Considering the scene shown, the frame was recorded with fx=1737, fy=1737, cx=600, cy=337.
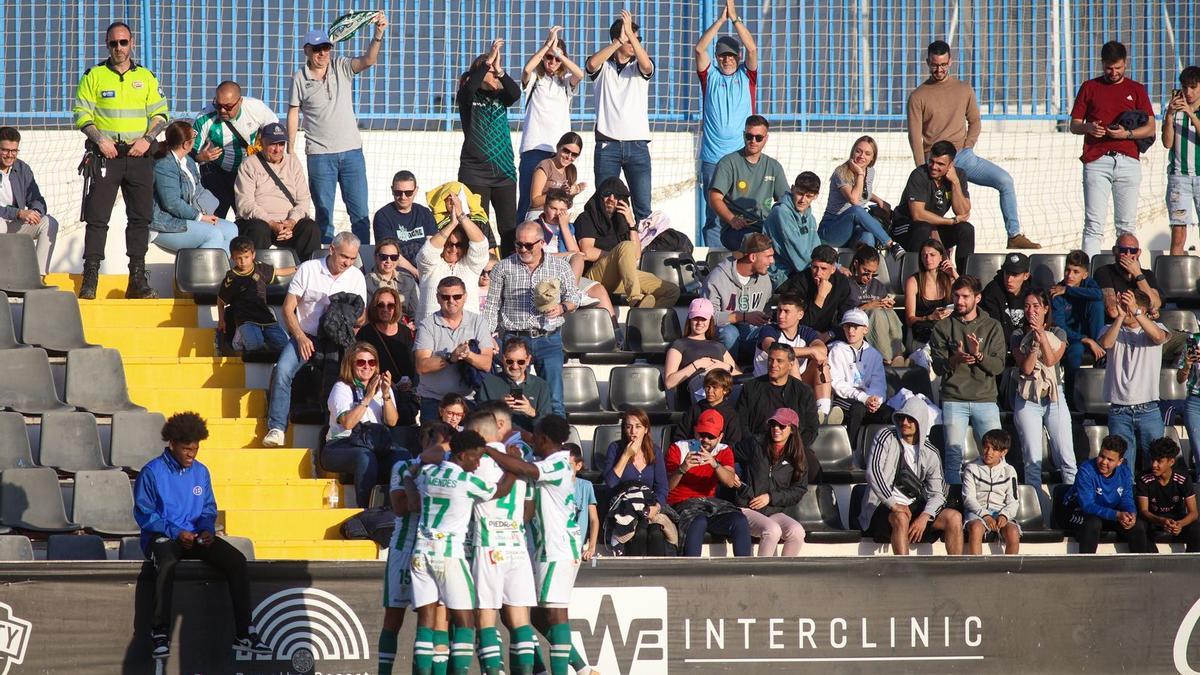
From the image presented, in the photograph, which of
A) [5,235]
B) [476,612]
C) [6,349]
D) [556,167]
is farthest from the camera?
[556,167]

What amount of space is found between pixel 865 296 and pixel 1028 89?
457 centimetres

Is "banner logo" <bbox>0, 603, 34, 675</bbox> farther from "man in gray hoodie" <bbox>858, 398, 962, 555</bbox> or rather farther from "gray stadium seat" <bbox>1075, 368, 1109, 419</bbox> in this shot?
"gray stadium seat" <bbox>1075, 368, 1109, 419</bbox>

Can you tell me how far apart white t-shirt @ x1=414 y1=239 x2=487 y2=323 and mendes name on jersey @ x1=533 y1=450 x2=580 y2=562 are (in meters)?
3.14

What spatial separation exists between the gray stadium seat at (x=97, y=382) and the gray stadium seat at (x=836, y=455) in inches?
192

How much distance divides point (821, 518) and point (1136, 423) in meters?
2.70

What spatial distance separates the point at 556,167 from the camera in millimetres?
14508

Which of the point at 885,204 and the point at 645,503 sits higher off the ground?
the point at 885,204

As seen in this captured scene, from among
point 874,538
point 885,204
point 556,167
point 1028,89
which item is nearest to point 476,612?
point 874,538

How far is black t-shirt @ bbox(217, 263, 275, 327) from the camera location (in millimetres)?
12836

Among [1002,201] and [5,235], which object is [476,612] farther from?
[1002,201]

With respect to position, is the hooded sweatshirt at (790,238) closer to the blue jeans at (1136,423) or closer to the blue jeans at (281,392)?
the blue jeans at (1136,423)

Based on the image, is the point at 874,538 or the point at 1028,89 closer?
the point at 874,538

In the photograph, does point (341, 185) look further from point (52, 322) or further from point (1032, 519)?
point (1032, 519)

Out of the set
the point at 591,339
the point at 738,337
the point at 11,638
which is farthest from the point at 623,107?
the point at 11,638
